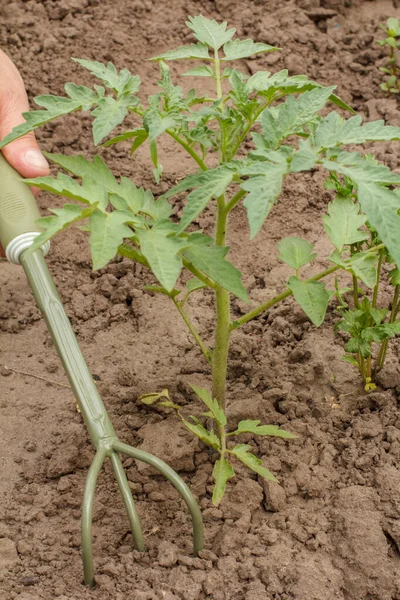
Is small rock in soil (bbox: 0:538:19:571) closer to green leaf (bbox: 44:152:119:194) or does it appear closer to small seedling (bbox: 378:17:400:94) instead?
green leaf (bbox: 44:152:119:194)

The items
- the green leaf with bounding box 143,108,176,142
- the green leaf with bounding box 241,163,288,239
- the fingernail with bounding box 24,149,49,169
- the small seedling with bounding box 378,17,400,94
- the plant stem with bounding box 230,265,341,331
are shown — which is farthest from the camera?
the small seedling with bounding box 378,17,400,94

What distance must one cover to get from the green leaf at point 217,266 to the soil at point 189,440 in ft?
2.17

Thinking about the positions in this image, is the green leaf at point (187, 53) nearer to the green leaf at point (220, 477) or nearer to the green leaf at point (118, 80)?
the green leaf at point (118, 80)

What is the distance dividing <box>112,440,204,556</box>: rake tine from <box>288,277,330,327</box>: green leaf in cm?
51

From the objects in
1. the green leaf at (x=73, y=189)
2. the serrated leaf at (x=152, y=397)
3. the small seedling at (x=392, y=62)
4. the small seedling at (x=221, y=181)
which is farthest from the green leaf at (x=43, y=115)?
the small seedling at (x=392, y=62)

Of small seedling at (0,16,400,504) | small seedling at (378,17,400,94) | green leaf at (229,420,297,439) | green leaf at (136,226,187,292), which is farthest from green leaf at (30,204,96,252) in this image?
small seedling at (378,17,400,94)

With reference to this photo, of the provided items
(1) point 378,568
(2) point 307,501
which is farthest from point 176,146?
(1) point 378,568

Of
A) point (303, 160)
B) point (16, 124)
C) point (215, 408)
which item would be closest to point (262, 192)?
point (303, 160)

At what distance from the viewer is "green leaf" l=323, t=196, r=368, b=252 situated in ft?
6.07

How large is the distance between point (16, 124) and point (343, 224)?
1.13 metres

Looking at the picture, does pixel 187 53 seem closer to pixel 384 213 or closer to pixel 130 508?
pixel 384 213

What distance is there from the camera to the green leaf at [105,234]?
1502mm

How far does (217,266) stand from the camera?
64.7 inches

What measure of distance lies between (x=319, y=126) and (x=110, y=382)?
1.09m
